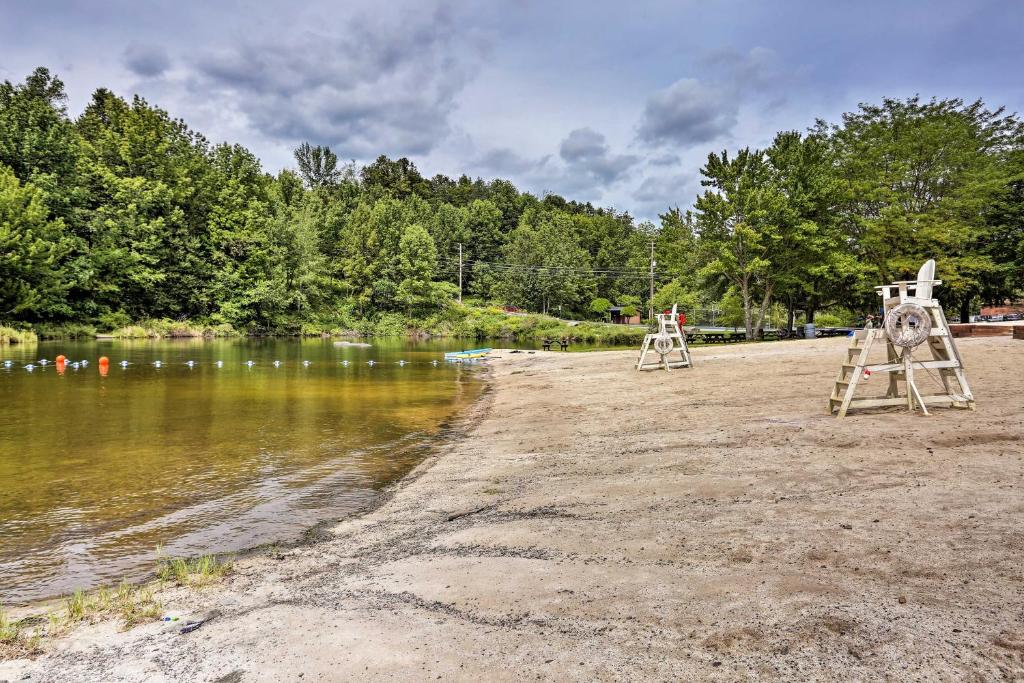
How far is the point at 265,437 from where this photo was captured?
42.4 ft

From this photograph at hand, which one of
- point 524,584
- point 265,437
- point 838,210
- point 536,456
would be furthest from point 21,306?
point 838,210

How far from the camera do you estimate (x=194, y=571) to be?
5.71 metres

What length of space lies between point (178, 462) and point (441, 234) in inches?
3618

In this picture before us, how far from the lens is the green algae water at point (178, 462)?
677 cm

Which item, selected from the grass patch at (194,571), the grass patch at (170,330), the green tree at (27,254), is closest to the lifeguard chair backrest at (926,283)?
the grass patch at (194,571)

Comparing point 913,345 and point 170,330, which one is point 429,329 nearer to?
point 170,330

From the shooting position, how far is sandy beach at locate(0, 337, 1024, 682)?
3.42 m

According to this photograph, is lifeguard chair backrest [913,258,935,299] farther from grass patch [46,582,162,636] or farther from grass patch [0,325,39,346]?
grass patch [0,325,39,346]

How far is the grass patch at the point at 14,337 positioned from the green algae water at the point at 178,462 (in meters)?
26.1

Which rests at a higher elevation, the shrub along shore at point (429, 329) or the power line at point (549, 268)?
the power line at point (549, 268)

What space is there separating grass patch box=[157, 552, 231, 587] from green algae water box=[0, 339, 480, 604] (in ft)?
1.43

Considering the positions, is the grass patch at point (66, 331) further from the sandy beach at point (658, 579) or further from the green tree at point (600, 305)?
the green tree at point (600, 305)

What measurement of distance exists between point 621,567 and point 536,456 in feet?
17.4

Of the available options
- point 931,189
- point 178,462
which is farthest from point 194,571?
point 931,189
